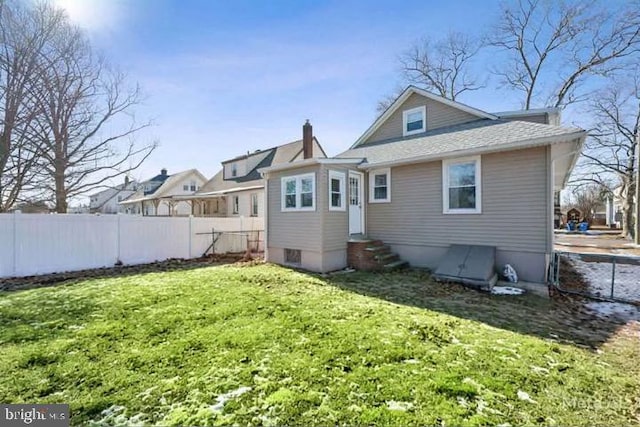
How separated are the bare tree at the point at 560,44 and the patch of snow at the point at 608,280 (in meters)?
16.2

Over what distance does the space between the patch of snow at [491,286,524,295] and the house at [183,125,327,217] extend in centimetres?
1338

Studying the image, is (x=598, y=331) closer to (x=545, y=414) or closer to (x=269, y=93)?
(x=545, y=414)

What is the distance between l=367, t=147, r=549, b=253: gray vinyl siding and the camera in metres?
7.25

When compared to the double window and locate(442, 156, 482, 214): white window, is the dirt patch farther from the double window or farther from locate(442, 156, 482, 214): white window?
the double window

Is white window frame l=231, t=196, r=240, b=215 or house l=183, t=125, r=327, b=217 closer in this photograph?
house l=183, t=125, r=327, b=217

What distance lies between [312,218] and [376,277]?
2.50m

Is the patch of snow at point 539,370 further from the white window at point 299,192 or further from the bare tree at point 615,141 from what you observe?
the bare tree at point 615,141

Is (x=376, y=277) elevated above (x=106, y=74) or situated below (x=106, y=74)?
below

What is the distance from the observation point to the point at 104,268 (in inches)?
377

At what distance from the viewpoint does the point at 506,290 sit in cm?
673

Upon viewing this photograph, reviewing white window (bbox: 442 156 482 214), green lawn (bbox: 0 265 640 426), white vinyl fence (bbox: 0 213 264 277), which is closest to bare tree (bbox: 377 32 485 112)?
white window (bbox: 442 156 482 214)

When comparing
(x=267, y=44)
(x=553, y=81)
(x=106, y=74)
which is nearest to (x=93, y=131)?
(x=106, y=74)

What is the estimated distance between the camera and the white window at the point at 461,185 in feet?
26.7

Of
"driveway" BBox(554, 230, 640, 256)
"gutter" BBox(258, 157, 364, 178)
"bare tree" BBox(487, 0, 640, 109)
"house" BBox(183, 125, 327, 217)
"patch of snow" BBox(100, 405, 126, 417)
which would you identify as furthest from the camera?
"house" BBox(183, 125, 327, 217)
